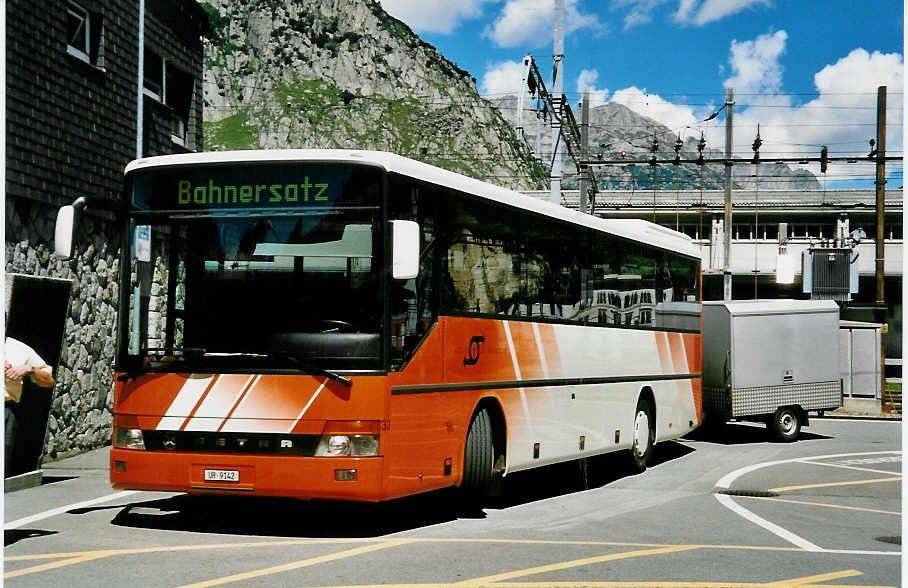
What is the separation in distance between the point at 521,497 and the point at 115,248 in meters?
8.67

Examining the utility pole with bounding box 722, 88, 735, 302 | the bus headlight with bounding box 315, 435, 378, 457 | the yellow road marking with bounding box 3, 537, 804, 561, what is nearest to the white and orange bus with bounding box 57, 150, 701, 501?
the bus headlight with bounding box 315, 435, 378, 457

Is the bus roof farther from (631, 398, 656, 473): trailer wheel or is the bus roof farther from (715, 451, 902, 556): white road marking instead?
(631, 398, 656, 473): trailer wheel

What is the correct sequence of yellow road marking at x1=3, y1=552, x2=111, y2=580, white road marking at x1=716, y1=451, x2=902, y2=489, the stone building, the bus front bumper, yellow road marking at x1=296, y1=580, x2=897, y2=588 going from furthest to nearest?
the stone building → white road marking at x1=716, y1=451, x2=902, y2=489 → the bus front bumper → yellow road marking at x1=3, y1=552, x2=111, y2=580 → yellow road marking at x1=296, y1=580, x2=897, y2=588

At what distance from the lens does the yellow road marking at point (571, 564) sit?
25.2 feet

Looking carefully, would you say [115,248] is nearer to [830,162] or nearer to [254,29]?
[830,162]

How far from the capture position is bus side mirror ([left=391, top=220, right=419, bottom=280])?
29.3 feet

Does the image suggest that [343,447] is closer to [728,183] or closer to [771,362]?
[771,362]

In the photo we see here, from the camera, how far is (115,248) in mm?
18359

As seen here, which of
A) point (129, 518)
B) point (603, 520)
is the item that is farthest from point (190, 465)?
point (603, 520)

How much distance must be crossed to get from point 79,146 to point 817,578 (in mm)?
13083

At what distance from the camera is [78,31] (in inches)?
710

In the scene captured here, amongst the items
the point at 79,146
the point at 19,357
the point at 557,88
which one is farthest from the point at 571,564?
the point at 557,88

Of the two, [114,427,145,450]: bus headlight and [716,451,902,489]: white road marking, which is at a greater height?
[114,427,145,450]: bus headlight

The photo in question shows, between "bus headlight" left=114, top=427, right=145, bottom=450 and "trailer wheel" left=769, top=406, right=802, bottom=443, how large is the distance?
1474 cm
